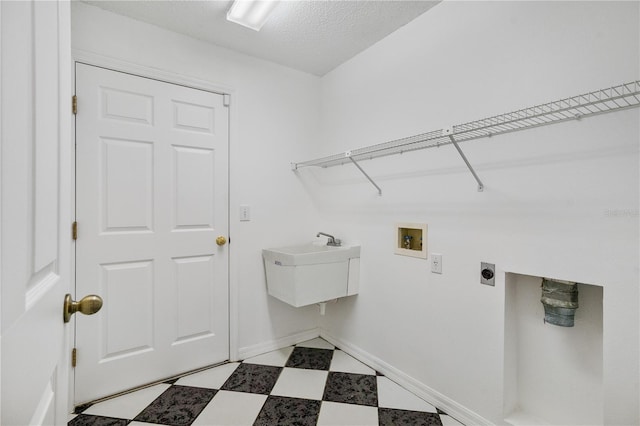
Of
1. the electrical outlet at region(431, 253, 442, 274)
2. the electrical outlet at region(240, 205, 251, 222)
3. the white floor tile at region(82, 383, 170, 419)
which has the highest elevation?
the electrical outlet at region(240, 205, 251, 222)

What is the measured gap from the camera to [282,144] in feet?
8.36

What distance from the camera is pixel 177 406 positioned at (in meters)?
1.74

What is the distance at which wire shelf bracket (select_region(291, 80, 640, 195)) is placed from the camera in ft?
3.50

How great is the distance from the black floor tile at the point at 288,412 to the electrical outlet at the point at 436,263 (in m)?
1.03

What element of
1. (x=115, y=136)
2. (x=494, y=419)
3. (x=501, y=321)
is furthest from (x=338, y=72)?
(x=494, y=419)

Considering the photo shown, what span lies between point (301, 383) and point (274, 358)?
1.34 ft

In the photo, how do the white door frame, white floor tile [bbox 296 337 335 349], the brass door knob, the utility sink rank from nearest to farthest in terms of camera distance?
the brass door knob
the white door frame
the utility sink
white floor tile [bbox 296 337 335 349]

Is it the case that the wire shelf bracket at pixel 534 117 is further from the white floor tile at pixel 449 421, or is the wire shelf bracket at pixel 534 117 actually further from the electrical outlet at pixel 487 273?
the white floor tile at pixel 449 421

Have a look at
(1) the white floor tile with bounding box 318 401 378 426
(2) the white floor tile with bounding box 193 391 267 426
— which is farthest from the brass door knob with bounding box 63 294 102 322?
(1) the white floor tile with bounding box 318 401 378 426

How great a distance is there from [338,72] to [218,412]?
255 cm

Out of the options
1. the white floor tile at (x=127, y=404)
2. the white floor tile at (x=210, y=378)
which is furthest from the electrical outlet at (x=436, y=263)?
the white floor tile at (x=127, y=404)

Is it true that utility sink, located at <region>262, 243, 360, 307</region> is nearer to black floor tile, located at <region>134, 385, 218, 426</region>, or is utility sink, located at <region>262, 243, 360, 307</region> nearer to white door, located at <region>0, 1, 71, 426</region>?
black floor tile, located at <region>134, 385, 218, 426</region>

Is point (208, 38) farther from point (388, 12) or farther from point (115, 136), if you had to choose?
point (388, 12)

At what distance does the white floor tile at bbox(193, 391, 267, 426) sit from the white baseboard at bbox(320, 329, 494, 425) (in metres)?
0.78
